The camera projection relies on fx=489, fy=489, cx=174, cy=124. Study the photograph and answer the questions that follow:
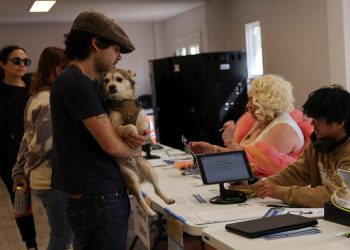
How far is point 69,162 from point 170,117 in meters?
4.35

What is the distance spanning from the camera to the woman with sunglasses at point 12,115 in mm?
3219

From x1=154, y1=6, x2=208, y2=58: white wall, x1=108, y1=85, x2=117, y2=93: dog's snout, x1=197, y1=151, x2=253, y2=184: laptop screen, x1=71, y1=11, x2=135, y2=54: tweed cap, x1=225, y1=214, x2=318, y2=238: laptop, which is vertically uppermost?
x1=154, y1=6, x2=208, y2=58: white wall

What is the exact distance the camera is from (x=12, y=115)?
3.22 m

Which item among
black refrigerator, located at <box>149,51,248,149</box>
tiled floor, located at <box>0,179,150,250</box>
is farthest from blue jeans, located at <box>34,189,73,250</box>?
black refrigerator, located at <box>149,51,248,149</box>

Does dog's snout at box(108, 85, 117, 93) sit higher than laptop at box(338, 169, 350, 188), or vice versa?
dog's snout at box(108, 85, 117, 93)

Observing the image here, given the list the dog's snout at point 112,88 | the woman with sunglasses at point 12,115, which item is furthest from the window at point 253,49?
the dog's snout at point 112,88

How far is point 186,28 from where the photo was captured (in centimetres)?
809

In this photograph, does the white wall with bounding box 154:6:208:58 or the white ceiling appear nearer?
the white ceiling

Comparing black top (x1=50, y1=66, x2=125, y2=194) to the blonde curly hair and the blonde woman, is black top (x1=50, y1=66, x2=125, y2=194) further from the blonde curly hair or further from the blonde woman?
the blonde curly hair

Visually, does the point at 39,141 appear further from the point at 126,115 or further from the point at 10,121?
the point at 10,121

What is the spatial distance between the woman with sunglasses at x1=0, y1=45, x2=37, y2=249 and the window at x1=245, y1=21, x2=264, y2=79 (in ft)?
11.5

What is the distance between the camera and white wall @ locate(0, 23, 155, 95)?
8.31m

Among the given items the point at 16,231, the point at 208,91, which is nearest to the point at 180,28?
the point at 208,91

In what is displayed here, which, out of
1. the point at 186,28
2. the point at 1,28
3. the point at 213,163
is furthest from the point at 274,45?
the point at 1,28
